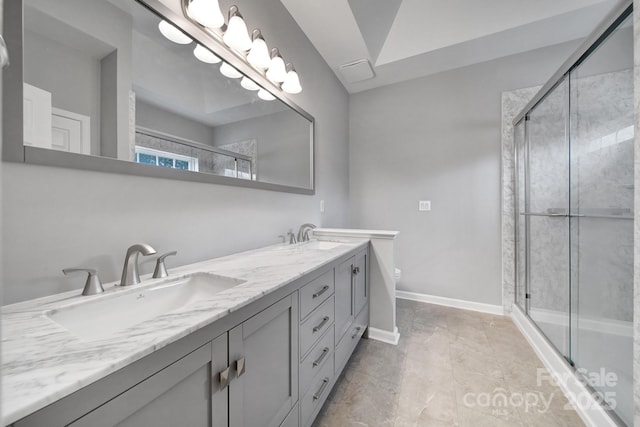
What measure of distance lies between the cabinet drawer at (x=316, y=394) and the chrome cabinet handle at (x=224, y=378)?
515 mm

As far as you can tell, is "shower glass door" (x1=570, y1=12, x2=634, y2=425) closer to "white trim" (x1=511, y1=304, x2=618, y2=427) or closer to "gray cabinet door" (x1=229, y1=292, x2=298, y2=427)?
"white trim" (x1=511, y1=304, x2=618, y2=427)

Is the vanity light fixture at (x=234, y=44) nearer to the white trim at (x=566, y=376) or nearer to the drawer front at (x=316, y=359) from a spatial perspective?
the drawer front at (x=316, y=359)

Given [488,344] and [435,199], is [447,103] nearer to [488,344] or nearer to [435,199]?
[435,199]

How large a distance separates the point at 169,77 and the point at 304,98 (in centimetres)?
119

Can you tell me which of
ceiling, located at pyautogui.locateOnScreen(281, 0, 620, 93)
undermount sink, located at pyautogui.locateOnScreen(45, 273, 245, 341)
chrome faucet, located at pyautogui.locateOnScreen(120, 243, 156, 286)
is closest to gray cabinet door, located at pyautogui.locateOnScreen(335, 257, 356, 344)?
undermount sink, located at pyautogui.locateOnScreen(45, 273, 245, 341)

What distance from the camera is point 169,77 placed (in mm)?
1122

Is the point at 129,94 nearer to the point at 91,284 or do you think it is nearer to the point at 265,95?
the point at 91,284

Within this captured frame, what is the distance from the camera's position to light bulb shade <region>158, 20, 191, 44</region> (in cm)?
109

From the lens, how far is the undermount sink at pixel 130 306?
72 cm

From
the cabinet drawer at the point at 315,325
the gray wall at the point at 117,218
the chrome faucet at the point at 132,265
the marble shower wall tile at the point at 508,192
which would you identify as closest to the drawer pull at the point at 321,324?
the cabinet drawer at the point at 315,325

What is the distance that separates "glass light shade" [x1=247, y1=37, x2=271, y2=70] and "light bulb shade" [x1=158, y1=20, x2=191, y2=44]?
38 cm

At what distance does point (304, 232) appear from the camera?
199 centimetres

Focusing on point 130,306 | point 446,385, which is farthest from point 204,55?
point 446,385

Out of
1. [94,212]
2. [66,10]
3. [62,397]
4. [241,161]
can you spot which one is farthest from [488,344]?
[66,10]
